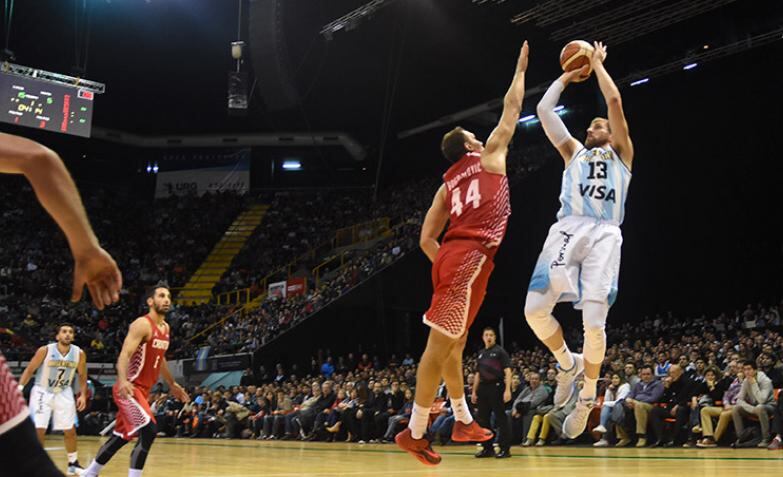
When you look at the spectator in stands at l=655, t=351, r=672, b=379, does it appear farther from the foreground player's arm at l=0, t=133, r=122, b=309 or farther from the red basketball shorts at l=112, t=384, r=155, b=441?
the foreground player's arm at l=0, t=133, r=122, b=309

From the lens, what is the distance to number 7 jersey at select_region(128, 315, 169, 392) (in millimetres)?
7336

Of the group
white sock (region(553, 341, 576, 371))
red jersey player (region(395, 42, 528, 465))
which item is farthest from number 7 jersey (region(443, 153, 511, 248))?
white sock (region(553, 341, 576, 371))

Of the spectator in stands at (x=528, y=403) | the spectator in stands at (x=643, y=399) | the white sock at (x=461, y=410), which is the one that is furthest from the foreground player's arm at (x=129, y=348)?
the spectator in stands at (x=643, y=399)

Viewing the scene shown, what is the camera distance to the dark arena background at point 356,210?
14.8 m

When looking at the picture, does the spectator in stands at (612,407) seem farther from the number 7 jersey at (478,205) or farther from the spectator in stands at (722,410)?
the number 7 jersey at (478,205)

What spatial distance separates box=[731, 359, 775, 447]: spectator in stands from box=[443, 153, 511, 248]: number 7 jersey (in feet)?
25.4

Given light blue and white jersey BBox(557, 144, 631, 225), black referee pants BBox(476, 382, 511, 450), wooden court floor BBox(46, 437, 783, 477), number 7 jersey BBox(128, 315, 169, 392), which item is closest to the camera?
light blue and white jersey BBox(557, 144, 631, 225)

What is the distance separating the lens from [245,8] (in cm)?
2486

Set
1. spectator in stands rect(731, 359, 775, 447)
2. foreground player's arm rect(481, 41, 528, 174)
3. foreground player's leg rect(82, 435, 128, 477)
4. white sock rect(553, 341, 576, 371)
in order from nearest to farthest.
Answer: foreground player's arm rect(481, 41, 528, 174) → white sock rect(553, 341, 576, 371) → foreground player's leg rect(82, 435, 128, 477) → spectator in stands rect(731, 359, 775, 447)

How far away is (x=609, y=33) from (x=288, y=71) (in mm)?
8406

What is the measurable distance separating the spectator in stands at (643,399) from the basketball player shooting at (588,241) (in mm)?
7353

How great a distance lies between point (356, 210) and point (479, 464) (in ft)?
81.5

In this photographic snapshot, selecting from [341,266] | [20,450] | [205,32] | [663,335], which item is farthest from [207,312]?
[20,450]

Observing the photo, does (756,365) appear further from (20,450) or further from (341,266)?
(341,266)
